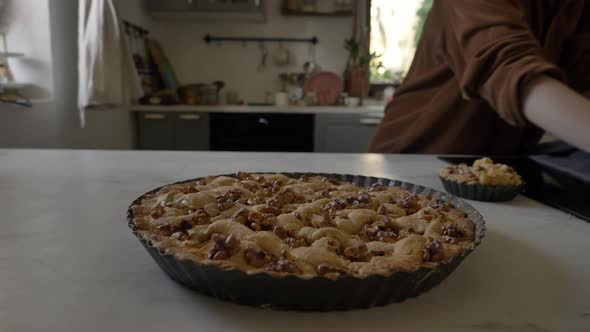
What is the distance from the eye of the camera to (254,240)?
1.56 ft

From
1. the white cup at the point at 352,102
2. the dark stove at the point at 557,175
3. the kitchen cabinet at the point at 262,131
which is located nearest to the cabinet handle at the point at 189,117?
the kitchen cabinet at the point at 262,131

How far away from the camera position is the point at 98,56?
2.14m

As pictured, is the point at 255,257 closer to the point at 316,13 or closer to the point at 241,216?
the point at 241,216

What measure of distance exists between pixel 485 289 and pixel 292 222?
0.23m

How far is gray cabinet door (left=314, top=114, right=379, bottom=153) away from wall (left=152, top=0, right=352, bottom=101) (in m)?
0.76

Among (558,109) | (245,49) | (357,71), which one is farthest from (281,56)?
(558,109)

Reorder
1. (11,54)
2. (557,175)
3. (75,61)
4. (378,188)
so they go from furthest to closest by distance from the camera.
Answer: (75,61) → (11,54) → (557,175) → (378,188)

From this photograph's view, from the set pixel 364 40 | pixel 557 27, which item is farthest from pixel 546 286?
pixel 364 40

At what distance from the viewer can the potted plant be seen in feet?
11.1

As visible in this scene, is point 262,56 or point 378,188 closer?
point 378,188

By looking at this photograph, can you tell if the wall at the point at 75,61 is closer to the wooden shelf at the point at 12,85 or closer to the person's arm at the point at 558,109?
the wooden shelf at the point at 12,85

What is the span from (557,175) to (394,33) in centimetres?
287

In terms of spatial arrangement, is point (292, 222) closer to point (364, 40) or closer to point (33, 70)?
point (33, 70)

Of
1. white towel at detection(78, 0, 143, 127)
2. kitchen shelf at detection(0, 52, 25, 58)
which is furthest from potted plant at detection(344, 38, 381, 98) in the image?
kitchen shelf at detection(0, 52, 25, 58)
